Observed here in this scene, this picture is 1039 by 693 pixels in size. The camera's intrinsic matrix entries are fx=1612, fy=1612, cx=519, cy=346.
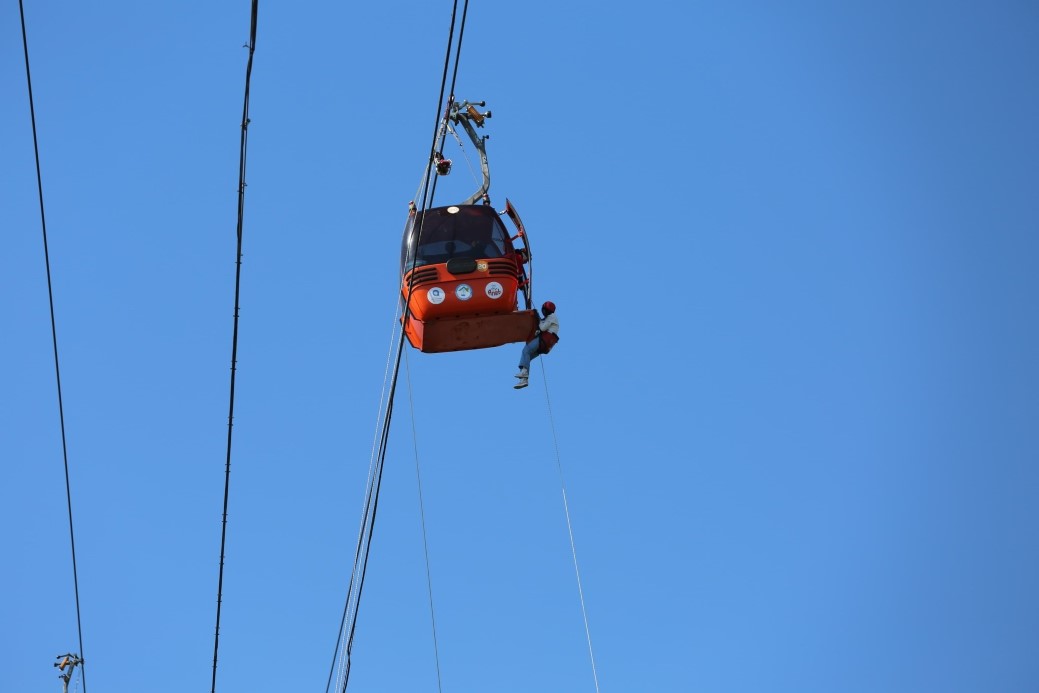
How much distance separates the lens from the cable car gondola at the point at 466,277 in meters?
17.2

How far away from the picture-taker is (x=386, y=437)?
1362cm

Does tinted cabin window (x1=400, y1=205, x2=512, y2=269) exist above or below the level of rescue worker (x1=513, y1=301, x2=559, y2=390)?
above

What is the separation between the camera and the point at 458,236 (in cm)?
1753

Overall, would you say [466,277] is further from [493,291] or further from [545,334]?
[545,334]

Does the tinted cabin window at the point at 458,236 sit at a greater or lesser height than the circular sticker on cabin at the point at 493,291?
greater

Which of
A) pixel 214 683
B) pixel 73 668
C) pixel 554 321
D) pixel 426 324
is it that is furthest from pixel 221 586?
pixel 73 668

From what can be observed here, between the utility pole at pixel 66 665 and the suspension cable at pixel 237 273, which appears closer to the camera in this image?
the suspension cable at pixel 237 273

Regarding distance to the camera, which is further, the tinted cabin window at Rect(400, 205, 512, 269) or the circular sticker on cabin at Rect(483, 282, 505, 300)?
the tinted cabin window at Rect(400, 205, 512, 269)

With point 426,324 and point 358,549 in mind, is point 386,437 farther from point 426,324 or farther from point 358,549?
point 426,324

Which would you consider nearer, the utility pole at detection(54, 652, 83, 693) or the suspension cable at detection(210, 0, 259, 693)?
the suspension cable at detection(210, 0, 259, 693)

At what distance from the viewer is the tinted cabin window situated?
17.4 metres

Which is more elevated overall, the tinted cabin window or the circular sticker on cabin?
the tinted cabin window

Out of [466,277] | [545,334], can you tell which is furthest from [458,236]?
[545,334]

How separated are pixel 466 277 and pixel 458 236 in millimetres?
564
